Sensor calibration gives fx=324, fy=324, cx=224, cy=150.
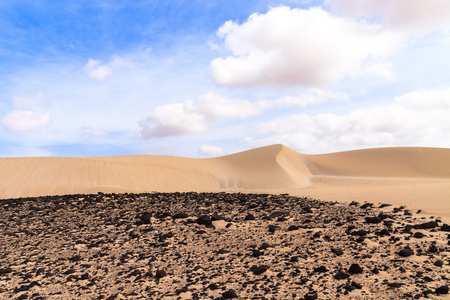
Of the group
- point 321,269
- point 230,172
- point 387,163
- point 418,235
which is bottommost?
point 321,269

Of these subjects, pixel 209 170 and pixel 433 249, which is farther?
pixel 209 170

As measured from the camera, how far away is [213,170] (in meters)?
38.8

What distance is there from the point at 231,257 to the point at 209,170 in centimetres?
3243

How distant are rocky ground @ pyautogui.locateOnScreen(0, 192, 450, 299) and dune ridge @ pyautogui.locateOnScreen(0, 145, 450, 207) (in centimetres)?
1264

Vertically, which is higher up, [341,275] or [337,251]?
[337,251]

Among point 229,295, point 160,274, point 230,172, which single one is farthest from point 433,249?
point 230,172

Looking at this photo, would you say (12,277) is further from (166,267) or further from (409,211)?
(409,211)

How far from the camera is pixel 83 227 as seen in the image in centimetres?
948

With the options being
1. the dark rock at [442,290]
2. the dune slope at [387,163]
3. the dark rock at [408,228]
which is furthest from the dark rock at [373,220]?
the dune slope at [387,163]

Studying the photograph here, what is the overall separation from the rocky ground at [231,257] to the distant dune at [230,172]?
11.3m

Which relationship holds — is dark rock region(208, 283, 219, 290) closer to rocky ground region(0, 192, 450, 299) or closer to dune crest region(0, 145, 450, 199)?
rocky ground region(0, 192, 450, 299)

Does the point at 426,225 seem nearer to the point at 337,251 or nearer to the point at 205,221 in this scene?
the point at 337,251

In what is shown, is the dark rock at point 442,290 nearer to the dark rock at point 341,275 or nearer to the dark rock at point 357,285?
the dark rock at point 357,285

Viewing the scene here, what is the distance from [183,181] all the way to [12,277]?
2830 cm
